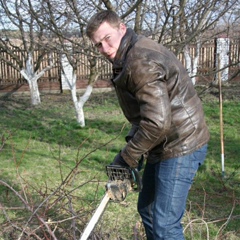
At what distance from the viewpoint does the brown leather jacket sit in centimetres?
190

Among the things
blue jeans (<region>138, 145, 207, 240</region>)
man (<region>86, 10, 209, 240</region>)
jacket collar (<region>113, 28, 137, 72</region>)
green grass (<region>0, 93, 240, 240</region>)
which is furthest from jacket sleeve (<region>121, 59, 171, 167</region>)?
green grass (<region>0, 93, 240, 240</region>)

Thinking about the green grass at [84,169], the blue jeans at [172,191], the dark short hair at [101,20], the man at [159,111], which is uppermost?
the dark short hair at [101,20]

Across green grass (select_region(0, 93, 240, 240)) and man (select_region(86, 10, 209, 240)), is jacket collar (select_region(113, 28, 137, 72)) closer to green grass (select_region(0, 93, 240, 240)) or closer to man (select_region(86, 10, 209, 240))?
man (select_region(86, 10, 209, 240))

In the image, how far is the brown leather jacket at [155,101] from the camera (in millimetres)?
1896

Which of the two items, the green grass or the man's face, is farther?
the green grass

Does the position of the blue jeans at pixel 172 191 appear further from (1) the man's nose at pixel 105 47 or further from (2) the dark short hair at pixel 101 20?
(2) the dark short hair at pixel 101 20

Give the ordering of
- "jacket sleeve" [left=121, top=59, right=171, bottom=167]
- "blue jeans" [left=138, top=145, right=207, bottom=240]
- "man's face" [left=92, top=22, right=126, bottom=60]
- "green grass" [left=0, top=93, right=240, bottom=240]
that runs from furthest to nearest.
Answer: "green grass" [left=0, top=93, right=240, bottom=240] → "blue jeans" [left=138, top=145, right=207, bottom=240] → "man's face" [left=92, top=22, right=126, bottom=60] → "jacket sleeve" [left=121, top=59, right=171, bottom=167]

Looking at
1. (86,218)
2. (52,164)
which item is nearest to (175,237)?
(86,218)

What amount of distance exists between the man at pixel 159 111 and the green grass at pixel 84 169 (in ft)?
2.09

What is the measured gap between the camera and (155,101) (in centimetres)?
188

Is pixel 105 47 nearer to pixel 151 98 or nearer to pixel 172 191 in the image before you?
pixel 151 98

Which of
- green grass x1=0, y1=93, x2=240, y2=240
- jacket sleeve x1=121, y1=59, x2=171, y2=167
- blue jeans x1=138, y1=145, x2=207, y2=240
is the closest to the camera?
jacket sleeve x1=121, y1=59, x2=171, y2=167

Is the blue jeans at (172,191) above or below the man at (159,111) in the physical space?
below

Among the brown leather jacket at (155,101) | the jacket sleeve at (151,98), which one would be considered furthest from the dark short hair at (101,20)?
the jacket sleeve at (151,98)
